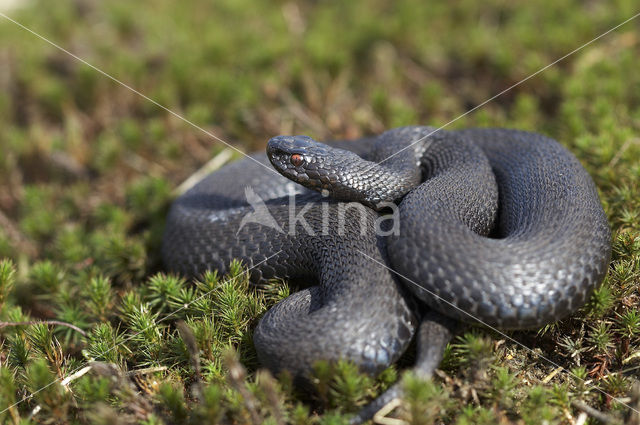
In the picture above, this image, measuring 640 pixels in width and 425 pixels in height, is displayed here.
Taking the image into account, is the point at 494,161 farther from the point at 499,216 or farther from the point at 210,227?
the point at 210,227

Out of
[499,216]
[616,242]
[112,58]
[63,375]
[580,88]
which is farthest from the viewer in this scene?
[112,58]

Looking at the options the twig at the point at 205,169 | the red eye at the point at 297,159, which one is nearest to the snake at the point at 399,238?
the red eye at the point at 297,159

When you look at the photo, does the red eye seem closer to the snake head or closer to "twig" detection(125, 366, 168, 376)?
the snake head

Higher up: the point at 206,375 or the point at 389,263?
the point at 389,263

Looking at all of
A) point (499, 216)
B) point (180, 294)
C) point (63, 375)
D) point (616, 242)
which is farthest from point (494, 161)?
point (63, 375)

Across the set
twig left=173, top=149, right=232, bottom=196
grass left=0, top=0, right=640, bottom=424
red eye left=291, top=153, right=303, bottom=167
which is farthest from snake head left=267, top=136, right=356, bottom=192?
twig left=173, top=149, right=232, bottom=196

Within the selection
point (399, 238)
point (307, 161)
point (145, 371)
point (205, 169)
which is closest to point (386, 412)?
point (399, 238)

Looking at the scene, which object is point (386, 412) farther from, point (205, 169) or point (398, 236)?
point (205, 169)
